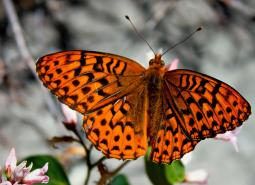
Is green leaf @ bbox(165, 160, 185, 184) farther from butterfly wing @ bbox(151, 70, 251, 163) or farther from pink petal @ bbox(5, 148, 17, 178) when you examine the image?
pink petal @ bbox(5, 148, 17, 178)

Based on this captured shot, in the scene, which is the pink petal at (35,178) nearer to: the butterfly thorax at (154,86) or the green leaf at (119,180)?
the butterfly thorax at (154,86)

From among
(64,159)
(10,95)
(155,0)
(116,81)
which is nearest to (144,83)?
(116,81)

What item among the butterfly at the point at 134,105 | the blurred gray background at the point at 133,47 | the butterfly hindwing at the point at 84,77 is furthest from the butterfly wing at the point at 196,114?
the blurred gray background at the point at 133,47

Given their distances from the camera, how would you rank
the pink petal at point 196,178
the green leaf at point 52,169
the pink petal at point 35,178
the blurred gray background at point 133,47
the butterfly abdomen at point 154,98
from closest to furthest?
the pink petal at point 35,178
the butterfly abdomen at point 154,98
the green leaf at point 52,169
the pink petal at point 196,178
the blurred gray background at point 133,47

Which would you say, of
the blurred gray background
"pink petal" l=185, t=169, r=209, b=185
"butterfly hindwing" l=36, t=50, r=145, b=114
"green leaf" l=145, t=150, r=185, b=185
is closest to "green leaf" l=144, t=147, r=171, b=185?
"green leaf" l=145, t=150, r=185, b=185

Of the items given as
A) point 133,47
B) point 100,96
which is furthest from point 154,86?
point 133,47

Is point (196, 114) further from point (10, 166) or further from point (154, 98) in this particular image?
point (10, 166)
